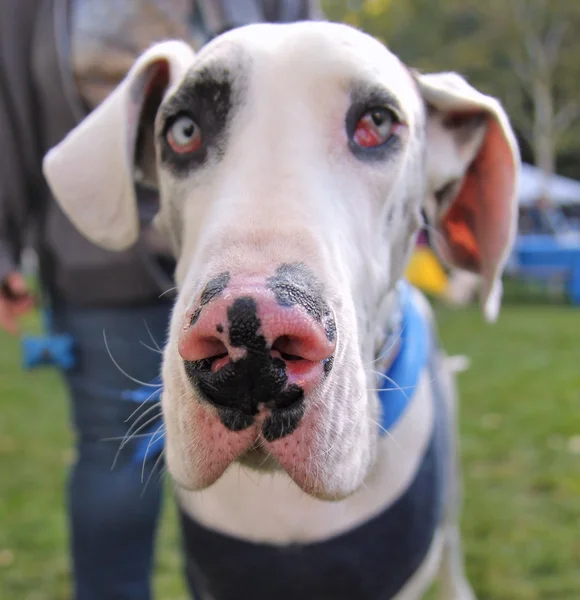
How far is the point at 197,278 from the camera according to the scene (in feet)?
3.96

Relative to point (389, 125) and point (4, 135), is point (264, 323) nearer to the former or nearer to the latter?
point (389, 125)

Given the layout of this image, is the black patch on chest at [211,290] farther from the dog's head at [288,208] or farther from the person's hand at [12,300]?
the person's hand at [12,300]

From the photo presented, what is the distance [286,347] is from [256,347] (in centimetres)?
5

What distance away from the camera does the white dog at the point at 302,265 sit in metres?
1.11

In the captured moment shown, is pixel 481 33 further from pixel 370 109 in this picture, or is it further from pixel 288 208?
pixel 288 208

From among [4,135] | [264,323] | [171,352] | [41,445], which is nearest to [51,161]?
[4,135]

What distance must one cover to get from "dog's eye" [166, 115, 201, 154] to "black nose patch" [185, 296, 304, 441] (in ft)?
1.92

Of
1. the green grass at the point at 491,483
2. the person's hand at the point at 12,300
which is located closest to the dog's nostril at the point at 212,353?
the person's hand at the point at 12,300

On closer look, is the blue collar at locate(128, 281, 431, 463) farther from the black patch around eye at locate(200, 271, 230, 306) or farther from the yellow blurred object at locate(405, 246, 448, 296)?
the yellow blurred object at locate(405, 246, 448, 296)

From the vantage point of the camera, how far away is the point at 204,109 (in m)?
1.48

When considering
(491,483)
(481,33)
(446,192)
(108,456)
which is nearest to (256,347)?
(446,192)

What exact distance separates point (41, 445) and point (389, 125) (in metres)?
4.00

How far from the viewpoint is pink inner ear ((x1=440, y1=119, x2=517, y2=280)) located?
182 centimetres

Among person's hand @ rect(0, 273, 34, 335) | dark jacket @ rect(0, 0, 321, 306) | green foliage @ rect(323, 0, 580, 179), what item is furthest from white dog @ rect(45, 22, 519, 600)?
green foliage @ rect(323, 0, 580, 179)
